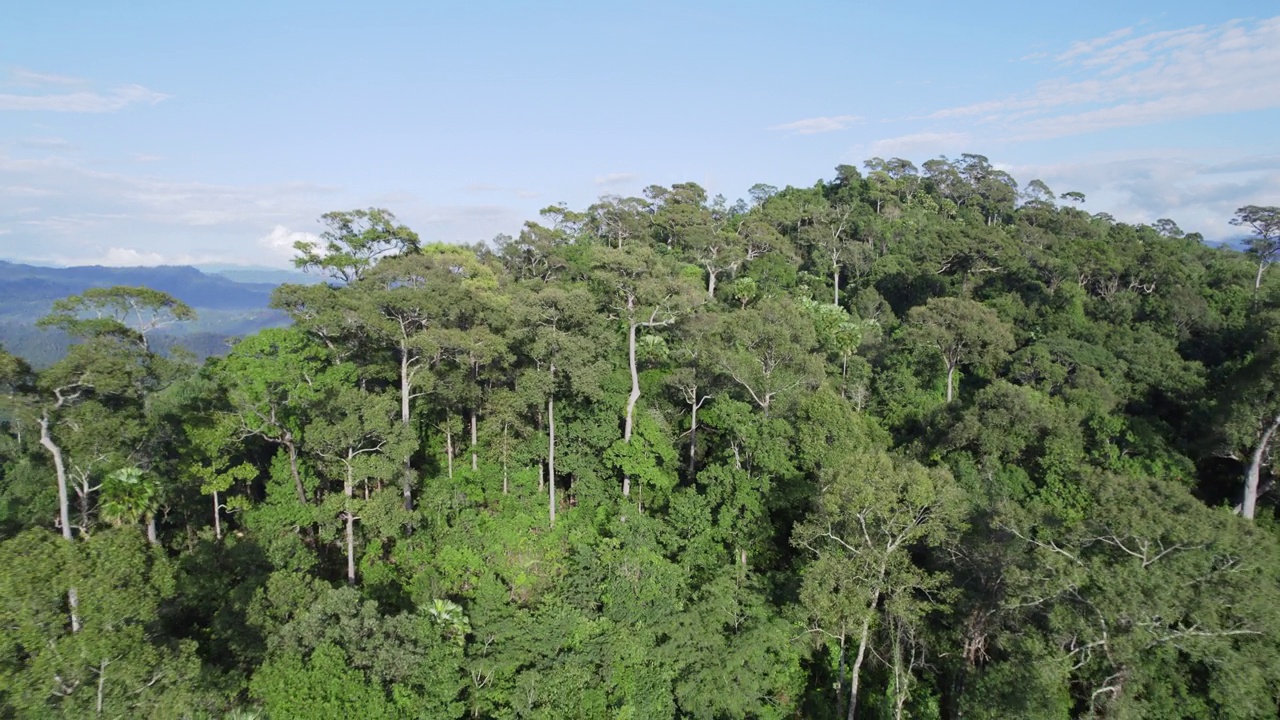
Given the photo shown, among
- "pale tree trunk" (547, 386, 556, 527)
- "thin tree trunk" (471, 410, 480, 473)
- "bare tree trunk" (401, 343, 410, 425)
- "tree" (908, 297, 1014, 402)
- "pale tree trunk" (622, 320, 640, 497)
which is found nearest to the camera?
"bare tree trunk" (401, 343, 410, 425)

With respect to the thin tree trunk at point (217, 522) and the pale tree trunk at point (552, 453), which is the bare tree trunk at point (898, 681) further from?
the thin tree trunk at point (217, 522)

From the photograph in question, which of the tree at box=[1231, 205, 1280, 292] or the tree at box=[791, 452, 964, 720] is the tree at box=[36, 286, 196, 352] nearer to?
the tree at box=[791, 452, 964, 720]

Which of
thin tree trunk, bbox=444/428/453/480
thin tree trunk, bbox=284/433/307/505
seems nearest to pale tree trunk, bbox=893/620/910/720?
thin tree trunk, bbox=444/428/453/480

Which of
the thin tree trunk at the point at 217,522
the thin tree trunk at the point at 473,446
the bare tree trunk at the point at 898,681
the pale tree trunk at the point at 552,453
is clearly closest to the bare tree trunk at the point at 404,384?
the thin tree trunk at the point at 473,446

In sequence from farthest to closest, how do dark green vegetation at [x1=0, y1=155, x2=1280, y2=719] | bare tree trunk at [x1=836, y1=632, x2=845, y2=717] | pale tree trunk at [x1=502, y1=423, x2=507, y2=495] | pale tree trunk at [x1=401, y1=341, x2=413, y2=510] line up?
pale tree trunk at [x1=502, y1=423, x2=507, y2=495]
pale tree trunk at [x1=401, y1=341, x2=413, y2=510]
bare tree trunk at [x1=836, y1=632, x2=845, y2=717]
dark green vegetation at [x1=0, y1=155, x2=1280, y2=719]

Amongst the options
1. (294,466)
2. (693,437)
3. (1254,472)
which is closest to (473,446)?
(294,466)

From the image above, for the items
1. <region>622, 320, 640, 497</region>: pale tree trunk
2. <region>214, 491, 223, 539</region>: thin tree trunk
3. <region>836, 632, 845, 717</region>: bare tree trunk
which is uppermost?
<region>622, 320, 640, 497</region>: pale tree trunk

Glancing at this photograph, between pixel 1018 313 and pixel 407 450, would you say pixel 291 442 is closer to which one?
pixel 407 450
